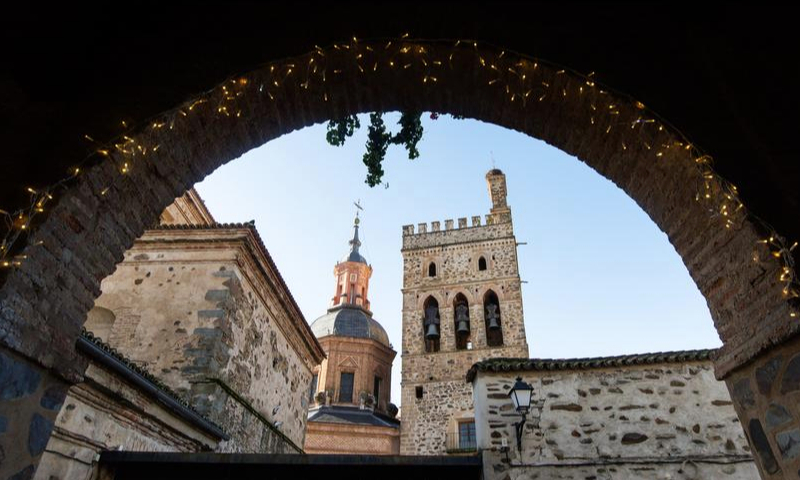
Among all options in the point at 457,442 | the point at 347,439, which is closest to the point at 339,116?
the point at 457,442

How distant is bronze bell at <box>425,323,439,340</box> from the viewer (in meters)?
26.7

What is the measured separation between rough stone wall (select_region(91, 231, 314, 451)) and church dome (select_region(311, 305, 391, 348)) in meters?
19.9

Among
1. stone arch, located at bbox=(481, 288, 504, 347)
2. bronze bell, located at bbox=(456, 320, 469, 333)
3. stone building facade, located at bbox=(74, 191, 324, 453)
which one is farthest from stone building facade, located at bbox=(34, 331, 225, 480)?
stone arch, located at bbox=(481, 288, 504, 347)

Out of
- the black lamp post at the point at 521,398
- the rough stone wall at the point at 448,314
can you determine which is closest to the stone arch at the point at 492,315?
the rough stone wall at the point at 448,314

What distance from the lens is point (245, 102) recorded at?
3.58 metres

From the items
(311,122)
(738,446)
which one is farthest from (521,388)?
(311,122)

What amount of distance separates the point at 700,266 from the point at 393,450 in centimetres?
2577

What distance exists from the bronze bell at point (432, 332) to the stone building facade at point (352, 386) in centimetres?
524

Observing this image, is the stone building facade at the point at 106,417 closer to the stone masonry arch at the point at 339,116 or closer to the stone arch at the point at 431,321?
the stone masonry arch at the point at 339,116

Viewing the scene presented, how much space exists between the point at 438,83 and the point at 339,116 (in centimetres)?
81

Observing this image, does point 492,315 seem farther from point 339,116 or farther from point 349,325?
point 339,116

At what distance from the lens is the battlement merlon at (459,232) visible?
97.8ft

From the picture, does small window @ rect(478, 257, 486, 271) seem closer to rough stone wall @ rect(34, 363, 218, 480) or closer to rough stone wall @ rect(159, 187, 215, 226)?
rough stone wall @ rect(159, 187, 215, 226)

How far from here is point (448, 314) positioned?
27.8 metres
